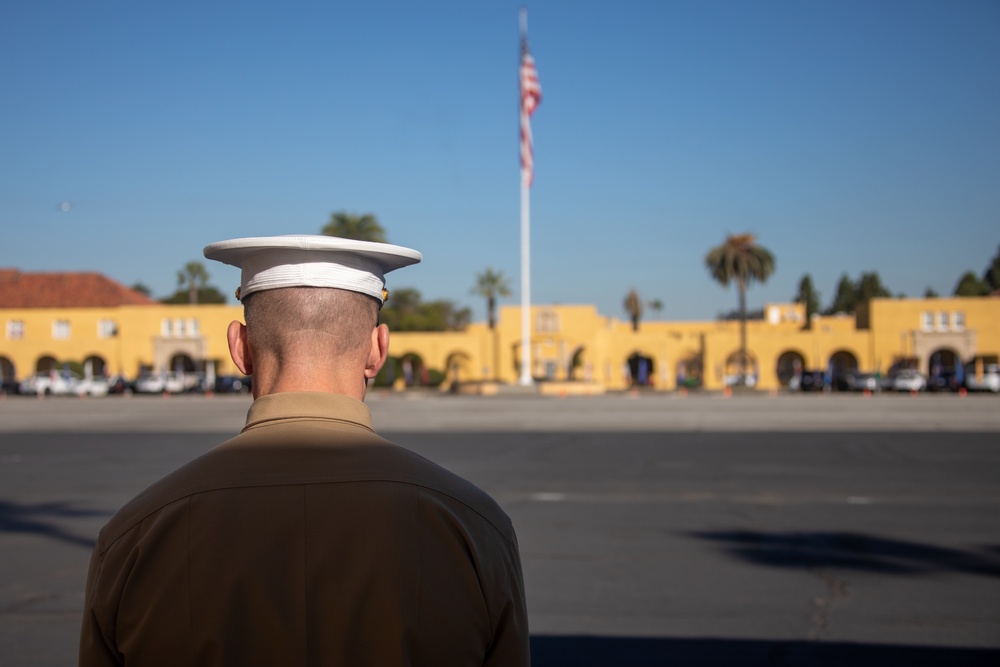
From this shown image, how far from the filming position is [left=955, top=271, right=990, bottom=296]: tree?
9169 centimetres

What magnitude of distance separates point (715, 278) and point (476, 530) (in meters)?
66.9

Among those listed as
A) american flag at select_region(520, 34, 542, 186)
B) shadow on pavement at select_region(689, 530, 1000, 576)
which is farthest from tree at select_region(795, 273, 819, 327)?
shadow on pavement at select_region(689, 530, 1000, 576)

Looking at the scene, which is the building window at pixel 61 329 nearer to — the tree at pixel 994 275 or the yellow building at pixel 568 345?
the yellow building at pixel 568 345

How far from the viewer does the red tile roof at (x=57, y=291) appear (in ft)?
242

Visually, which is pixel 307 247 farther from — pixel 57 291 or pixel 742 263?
pixel 57 291

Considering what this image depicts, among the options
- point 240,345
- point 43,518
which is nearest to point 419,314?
point 43,518

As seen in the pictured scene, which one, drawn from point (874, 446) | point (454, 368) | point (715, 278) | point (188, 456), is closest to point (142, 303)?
point (454, 368)

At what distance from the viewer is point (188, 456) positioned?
60.2 ft

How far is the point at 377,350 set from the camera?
7.25 feet

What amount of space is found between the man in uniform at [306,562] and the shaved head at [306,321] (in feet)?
0.45

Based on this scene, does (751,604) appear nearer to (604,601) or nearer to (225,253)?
(604,601)

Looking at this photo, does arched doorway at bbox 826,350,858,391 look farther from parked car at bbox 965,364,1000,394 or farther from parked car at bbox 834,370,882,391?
parked car at bbox 965,364,1000,394

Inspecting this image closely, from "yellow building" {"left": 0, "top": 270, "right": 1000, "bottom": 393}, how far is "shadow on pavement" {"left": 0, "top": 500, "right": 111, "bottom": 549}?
49365 millimetres

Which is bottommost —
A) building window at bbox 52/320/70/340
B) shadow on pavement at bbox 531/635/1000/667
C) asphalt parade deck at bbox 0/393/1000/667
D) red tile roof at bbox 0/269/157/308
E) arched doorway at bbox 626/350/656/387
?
shadow on pavement at bbox 531/635/1000/667
